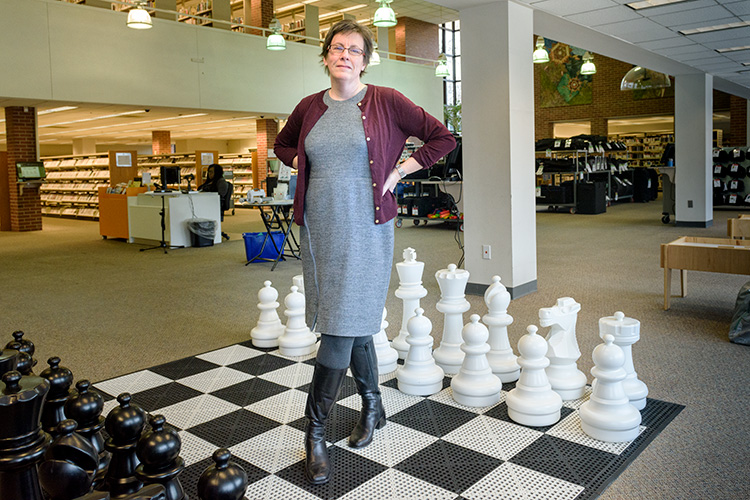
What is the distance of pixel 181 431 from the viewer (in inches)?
102

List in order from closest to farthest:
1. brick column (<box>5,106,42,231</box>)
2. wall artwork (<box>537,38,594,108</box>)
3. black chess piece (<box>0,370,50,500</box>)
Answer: black chess piece (<box>0,370,50,500</box>) → brick column (<box>5,106,42,231</box>) → wall artwork (<box>537,38,594,108</box>)

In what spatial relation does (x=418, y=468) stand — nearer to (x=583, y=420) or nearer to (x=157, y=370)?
(x=583, y=420)

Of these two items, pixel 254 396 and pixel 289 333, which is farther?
pixel 289 333

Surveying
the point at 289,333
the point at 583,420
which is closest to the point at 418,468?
the point at 583,420

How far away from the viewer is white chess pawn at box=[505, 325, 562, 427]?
2.56m

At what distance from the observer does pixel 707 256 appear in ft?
14.6

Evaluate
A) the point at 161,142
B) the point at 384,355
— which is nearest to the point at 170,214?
the point at 384,355

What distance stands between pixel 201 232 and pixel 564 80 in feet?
52.7

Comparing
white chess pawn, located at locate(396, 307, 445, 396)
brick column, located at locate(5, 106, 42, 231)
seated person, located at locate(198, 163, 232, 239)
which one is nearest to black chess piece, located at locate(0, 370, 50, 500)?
white chess pawn, located at locate(396, 307, 445, 396)

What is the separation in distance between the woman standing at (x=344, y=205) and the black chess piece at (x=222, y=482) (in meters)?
1.21

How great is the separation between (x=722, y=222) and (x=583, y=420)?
34.9 feet

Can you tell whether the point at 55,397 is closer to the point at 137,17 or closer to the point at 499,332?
the point at 499,332

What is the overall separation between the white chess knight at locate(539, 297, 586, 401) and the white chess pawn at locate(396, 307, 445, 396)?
505 mm

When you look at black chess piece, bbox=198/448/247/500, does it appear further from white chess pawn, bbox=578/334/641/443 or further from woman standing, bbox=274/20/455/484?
white chess pawn, bbox=578/334/641/443
